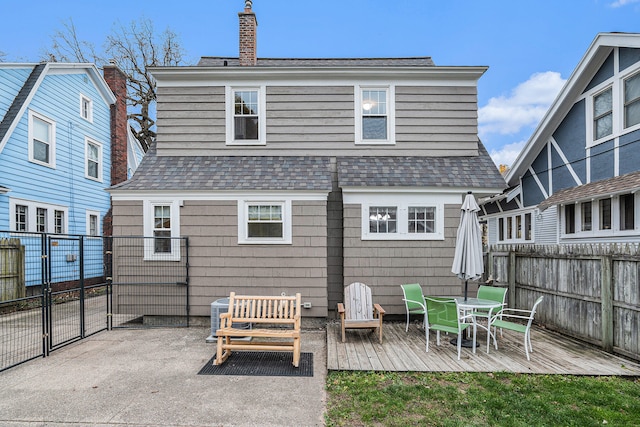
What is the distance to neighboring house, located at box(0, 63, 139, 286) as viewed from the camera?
9539mm

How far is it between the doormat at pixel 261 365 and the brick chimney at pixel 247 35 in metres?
7.19

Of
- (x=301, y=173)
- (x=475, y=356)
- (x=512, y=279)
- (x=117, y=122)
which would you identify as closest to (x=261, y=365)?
(x=475, y=356)

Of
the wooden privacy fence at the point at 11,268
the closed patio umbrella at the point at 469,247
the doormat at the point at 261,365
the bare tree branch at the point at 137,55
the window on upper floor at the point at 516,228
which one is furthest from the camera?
the bare tree branch at the point at 137,55

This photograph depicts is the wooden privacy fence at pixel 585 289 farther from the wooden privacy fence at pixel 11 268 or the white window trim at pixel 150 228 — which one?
the wooden privacy fence at pixel 11 268

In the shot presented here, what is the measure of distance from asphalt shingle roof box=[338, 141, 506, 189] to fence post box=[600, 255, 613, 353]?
2441mm

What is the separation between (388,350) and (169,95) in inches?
299

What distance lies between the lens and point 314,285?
704 cm

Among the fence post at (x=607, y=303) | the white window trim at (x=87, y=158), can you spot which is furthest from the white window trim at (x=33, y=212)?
the fence post at (x=607, y=303)

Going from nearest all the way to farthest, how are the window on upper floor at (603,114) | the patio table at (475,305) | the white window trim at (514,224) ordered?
the patio table at (475,305) → the window on upper floor at (603,114) → the white window trim at (514,224)

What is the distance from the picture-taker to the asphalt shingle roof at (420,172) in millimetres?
7145

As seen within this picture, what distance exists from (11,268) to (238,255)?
21.9 feet

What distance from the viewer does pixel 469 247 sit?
5680mm

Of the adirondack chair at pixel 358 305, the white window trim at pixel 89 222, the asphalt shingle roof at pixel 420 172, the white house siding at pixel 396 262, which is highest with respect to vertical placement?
the asphalt shingle roof at pixel 420 172

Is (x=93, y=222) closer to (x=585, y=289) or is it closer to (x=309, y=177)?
(x=309, y=177)
